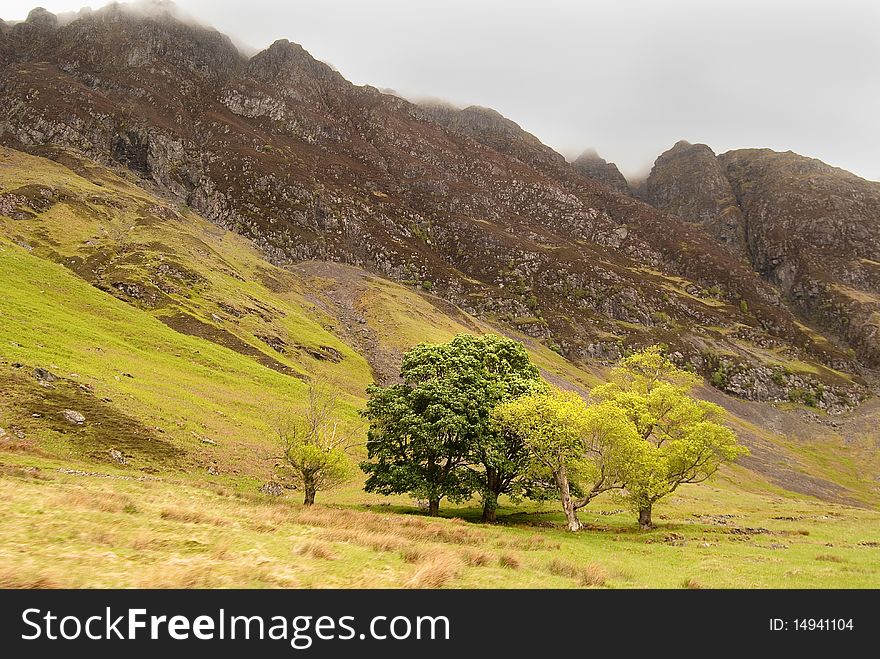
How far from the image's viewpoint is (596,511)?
45.7 metres

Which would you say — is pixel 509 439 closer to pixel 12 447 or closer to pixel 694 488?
pixel 12 447

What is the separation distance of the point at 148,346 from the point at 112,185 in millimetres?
139915

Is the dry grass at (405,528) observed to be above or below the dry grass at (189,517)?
below

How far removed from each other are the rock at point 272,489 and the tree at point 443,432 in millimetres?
8175

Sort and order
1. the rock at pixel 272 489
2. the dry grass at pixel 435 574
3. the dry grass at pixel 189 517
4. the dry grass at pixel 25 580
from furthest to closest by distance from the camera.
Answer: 1. the rock at pixel 272 489
2. the dry grass at pixel 189 517
3. the dry grass at pixel 435 574
4. the dry grass at pixel 25 580

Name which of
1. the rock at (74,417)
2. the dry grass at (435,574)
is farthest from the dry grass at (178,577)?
the rock at (74,417)

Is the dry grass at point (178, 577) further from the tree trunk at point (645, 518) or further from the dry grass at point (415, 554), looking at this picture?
the tree trunk at point (645, 518)

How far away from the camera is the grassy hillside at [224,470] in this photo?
13594 millimetres

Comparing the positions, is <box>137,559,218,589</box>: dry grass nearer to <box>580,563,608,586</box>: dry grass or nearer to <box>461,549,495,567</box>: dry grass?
<box>461,549,495,567</box>: dry grass

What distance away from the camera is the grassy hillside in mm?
13594

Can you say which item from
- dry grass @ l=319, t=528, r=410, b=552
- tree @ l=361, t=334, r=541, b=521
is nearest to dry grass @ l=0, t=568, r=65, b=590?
dry grass @ l=319, t=528, r=410, b=552

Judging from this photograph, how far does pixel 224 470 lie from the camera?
41781 millimetres

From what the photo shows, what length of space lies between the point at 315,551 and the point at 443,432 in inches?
817

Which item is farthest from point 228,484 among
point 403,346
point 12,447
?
point 403,346
